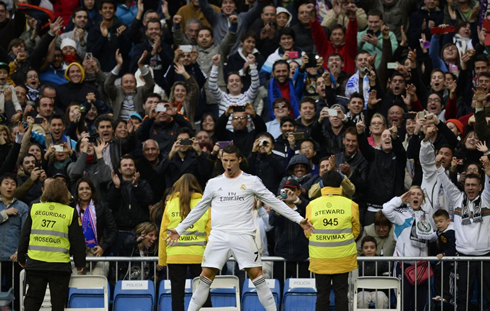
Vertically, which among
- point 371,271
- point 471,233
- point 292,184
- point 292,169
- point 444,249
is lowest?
point 371,271

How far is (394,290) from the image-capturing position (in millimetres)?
13938

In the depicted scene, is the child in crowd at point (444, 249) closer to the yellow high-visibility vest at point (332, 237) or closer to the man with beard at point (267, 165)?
the yellow high-visibility vest at point (332, 237)

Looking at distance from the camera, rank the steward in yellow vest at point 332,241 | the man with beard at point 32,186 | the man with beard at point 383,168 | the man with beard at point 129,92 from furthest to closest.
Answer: the man with beard at point 129,92
the man with beard at point 32,186
the man with beard at point 383,168
the steward in yellow vest at point 332,241

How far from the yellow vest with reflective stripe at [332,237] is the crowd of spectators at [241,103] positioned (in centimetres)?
112

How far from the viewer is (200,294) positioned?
1227 centimetres

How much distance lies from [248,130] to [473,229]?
4671 millimetres

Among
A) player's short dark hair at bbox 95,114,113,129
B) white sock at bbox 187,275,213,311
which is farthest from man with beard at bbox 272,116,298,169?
white sock at bbox 187,275,213,311

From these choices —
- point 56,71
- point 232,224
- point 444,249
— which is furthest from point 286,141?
point 56,71

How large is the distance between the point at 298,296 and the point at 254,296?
60 cm

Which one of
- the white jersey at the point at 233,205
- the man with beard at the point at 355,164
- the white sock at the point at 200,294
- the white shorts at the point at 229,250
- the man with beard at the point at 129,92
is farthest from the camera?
the man with beard at the point at 129,92

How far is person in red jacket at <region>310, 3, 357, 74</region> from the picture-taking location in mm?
19438

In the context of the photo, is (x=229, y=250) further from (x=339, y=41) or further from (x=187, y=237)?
(x=339, y=41)

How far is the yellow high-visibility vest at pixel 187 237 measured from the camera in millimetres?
13070

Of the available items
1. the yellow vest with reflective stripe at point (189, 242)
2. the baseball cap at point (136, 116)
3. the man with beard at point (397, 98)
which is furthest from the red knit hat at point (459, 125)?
the yellow vest with reflective stripe at point (189, 242)
